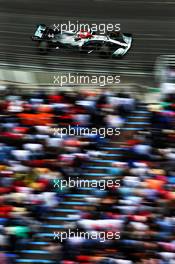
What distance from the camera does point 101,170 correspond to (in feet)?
37.7

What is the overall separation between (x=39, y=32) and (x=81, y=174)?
4.23 metres

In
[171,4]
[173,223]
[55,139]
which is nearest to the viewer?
[173,223]

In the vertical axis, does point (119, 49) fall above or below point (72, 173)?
above

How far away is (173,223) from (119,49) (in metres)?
5.02

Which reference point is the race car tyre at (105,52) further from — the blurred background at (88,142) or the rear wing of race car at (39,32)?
the rear wing of race car at (39,32)

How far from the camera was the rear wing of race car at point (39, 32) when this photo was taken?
14.4 m

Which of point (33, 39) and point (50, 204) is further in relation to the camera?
point (33, 39)

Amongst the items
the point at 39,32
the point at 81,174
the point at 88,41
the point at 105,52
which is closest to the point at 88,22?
the point at 88,41

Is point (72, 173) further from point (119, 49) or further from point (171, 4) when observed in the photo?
point (171, 4)

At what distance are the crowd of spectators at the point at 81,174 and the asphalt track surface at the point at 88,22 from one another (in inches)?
54.0

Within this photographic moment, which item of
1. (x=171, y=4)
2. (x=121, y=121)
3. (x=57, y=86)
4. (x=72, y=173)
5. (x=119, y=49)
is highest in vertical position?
(x=171, y=4)

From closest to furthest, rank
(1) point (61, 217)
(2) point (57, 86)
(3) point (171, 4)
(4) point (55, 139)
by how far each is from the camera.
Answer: (1) point (61, 217) → (4) point (55, 139) → (2) point (57, 86) → (3) point (171, 4)

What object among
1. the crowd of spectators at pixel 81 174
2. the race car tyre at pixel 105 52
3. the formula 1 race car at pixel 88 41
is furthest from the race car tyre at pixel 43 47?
the crowd of spectators at pixel 81 174

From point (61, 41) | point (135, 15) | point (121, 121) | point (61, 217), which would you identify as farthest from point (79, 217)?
point (135, 15)
